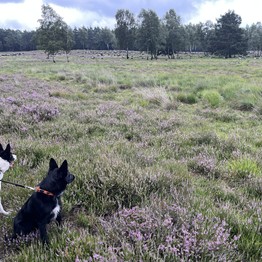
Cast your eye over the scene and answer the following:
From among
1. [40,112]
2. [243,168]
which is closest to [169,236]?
[243,168]

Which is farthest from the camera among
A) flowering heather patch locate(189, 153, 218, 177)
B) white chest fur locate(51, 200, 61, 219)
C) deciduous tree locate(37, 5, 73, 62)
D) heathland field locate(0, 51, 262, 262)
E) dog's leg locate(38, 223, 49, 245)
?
deciduous tree locate(37, 5, 73, 62)

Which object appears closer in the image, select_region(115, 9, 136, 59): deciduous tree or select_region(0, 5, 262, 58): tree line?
select_region(0, 5, 262, 58): tree line

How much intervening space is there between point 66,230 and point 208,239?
1.41 metres

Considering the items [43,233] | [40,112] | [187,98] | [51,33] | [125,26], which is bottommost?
[43,233]

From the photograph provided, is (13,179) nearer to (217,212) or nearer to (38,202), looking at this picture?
(38,202)

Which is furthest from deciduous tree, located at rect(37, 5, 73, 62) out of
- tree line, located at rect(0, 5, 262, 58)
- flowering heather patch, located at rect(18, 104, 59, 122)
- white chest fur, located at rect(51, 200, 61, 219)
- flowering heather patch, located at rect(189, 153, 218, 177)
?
white chest fur, located at rect(51, 200, 61, 219)

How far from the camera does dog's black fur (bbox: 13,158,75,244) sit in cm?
278

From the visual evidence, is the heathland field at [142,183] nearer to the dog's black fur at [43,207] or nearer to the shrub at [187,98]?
the dog's black fur at [43,207]

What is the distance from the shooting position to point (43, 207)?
9.12 feet

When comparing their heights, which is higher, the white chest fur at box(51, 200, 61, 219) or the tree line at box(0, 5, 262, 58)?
the tree line at box(0, 5, 262, 58)

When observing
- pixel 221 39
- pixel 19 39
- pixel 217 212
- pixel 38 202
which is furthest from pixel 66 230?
pixel 19 39

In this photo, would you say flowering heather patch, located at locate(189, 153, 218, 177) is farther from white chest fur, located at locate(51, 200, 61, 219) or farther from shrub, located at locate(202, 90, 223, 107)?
shrub, located at locate(202, 90, 223, 107)

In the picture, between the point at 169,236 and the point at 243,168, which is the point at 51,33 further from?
the point at 169,236

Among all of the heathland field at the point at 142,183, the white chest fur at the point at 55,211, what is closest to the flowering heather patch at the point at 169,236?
the heathland field at the point at 142,183
